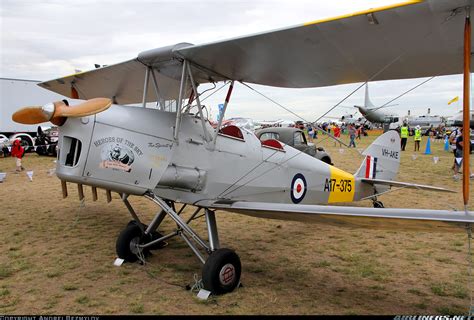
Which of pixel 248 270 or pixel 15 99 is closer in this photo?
pixel 248 270

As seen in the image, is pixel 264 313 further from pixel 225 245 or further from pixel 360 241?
pixel 360 241

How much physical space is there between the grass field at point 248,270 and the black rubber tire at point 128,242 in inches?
5.8

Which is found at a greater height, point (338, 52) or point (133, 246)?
point (338, 52)

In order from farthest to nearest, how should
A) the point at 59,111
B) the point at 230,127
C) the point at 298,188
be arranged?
1. the point at 298,188
2. the point at 230,127
3. the point at 59,111

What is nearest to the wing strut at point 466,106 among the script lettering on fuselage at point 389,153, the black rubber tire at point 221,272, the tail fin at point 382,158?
the black rubber tire at point 221,272

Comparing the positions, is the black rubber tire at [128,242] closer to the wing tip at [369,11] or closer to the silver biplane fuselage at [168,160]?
the silver biplane fuselage at [168,160]

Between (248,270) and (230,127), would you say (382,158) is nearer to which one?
(230,127)

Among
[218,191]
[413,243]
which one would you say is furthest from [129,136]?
[413,243]

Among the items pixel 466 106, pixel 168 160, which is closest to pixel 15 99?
pixel 168 160

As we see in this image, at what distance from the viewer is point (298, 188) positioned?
19.0ft

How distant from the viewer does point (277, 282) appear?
434 cm

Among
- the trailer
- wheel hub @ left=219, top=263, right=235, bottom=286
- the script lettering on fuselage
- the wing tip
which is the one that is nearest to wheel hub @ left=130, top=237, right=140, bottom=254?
wheel hub @ left=219, top=263, right=235, bottom=286

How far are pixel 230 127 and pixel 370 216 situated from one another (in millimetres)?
2275

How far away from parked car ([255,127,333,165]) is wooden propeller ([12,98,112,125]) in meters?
9.77
